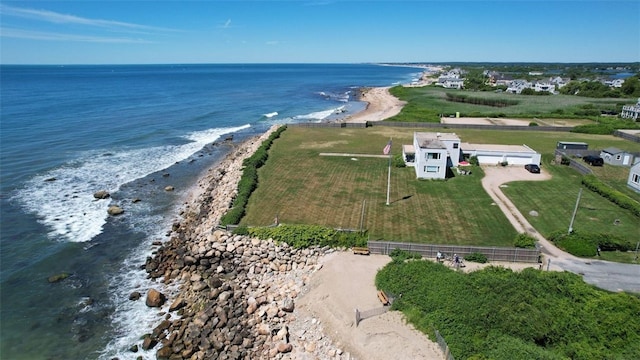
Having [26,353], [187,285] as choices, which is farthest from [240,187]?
[26,353]

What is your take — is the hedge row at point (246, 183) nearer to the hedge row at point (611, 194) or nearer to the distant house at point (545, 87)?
the hedge row at point (611, 194)

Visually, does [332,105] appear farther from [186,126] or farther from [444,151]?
[444,151]

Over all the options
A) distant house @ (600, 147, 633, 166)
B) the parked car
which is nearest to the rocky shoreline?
the parked car

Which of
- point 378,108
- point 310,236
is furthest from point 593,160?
point 378,108

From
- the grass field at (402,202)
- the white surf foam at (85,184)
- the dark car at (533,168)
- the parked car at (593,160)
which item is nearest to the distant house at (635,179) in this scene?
the grass field at (402,202)

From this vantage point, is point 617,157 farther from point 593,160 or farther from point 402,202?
point 402,202
